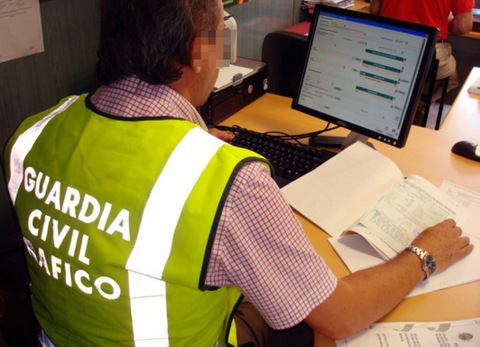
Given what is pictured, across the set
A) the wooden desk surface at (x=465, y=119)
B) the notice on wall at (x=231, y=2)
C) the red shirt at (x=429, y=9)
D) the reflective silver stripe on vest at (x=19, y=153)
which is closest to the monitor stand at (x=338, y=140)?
the wooden desk surface at (x=465, y=119)

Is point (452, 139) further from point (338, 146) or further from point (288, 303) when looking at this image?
point (288, 303)

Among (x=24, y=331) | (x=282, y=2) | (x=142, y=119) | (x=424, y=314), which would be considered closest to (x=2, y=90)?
(x=24, y=331)

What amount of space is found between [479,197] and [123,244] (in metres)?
1.00

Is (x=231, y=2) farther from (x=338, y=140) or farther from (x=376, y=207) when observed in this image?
(x=376, y=207)

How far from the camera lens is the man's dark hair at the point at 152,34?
31.8 inches

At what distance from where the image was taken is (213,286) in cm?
79

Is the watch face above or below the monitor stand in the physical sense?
below

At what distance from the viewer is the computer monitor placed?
1225 millimetres

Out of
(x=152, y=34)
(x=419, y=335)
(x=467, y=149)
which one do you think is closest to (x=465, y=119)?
(x=467, y=149)

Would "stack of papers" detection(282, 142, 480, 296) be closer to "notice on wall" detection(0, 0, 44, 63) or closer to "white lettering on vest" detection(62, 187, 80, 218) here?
"white lettering on vest" detection(62, 187, 80, 218)

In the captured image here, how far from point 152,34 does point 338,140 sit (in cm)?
88

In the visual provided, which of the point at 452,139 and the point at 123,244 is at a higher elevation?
the point at 123,244

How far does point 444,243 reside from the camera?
1026 millimetres

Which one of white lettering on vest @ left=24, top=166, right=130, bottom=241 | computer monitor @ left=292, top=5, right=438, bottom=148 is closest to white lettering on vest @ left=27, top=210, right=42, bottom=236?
white lettering on vest @ left=24, top=166, right=130, bottom=241
